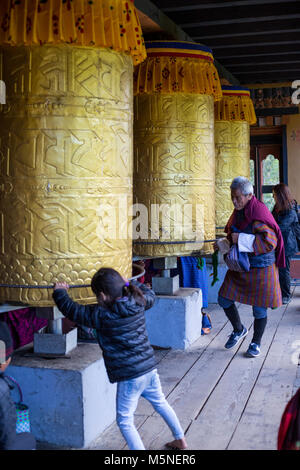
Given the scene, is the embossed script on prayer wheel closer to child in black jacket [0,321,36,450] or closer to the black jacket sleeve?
the black jacket sleeve

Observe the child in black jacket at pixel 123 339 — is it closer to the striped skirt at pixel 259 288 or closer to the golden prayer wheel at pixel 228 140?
the striped skirt at pixel 259 288

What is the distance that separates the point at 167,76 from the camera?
4379 mm

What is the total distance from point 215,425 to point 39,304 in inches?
43.8

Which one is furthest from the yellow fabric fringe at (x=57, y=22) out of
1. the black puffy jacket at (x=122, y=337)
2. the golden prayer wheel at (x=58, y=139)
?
the black puffy jacket at (x=122, y=337)

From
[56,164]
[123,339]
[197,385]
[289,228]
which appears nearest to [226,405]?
[197,385]

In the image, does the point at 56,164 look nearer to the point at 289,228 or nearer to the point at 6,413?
the point at 6,413

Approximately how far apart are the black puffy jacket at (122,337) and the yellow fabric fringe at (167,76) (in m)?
2.25

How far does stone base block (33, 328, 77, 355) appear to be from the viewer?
3.12 metres

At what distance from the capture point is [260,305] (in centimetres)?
430

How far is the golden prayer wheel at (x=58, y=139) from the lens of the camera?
2906 mm

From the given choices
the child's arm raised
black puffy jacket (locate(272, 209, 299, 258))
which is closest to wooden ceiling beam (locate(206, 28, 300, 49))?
black puffy jacket (locate(272, 209, 299, 258))

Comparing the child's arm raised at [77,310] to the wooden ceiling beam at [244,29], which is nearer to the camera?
the child's arm raised at [77,310]

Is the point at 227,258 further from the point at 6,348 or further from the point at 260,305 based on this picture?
the point at 6,348

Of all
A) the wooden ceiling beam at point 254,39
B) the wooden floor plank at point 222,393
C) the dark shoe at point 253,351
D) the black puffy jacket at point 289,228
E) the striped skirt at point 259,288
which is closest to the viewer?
the wooden floor plank at point 222,393
